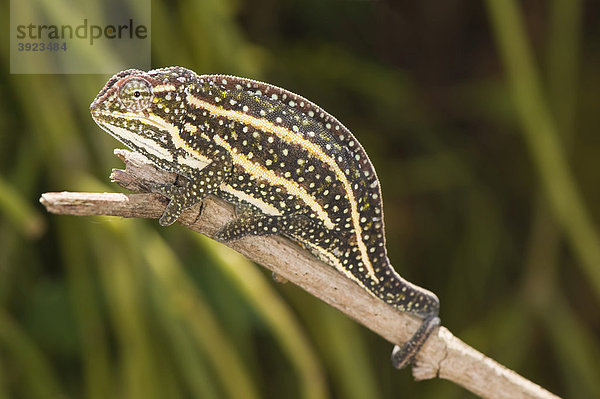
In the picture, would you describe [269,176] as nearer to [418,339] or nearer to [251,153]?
[251,153]

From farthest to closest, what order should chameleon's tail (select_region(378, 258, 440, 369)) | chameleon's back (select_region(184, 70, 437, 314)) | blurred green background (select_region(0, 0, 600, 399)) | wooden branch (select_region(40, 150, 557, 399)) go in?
blurred green background (select_region(0, 0, 600, 399)) < chameleon's tail (select_region(378, 258, 440, 369)) < chameleon's back (select_region(184, 70, 437, 314)) < wooden branch (select_region(40, 150, 557, 399))

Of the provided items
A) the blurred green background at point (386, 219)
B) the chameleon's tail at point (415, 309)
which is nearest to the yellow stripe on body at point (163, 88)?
the blurred green background at point (386, 219)

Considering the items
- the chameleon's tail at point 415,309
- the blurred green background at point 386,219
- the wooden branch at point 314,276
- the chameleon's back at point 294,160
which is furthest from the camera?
the blurred green background at point 386,219

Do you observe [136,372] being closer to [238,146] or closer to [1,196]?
[1,196]

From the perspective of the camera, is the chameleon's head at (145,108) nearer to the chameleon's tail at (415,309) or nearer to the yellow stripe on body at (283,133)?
the yellow stripe on body at (283,133)

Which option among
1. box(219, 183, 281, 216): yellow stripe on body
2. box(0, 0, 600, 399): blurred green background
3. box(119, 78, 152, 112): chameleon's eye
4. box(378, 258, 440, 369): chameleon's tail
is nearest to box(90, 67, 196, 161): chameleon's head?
box(119, 78, 152, 112): chameleon's eye

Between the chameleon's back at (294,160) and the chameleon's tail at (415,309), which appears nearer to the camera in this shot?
the chameleon's back at (294,160)

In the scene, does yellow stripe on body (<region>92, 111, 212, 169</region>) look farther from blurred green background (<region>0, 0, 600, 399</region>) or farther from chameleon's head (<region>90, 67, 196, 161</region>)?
blurred green background (<region>0, 0, 600, 399</region>)

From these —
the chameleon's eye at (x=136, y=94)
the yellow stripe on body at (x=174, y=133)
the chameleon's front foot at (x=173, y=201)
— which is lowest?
the chameleon's front foot at (x=173, y=201)

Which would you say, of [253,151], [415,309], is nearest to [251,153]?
[253,151]
